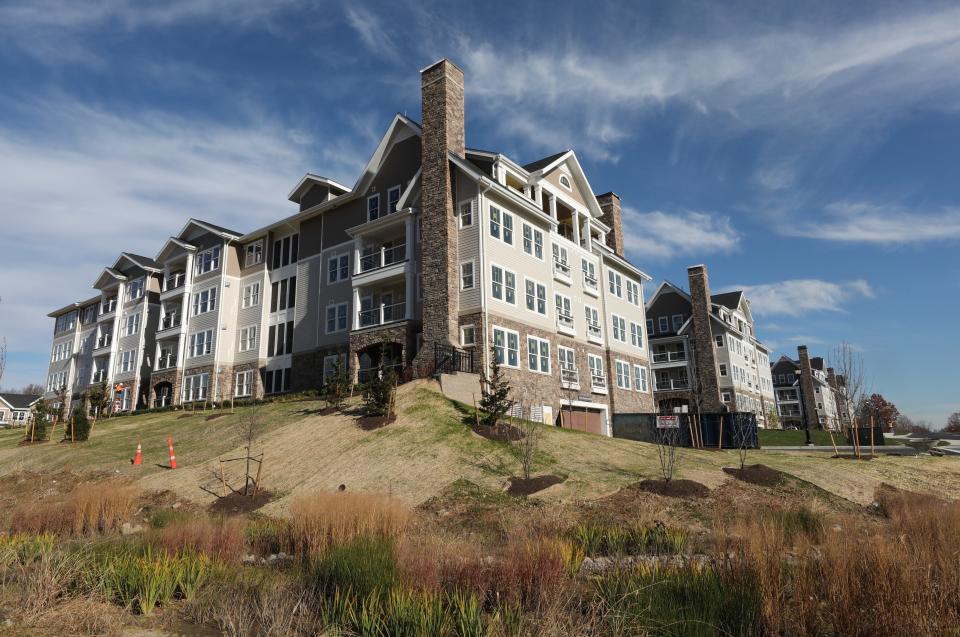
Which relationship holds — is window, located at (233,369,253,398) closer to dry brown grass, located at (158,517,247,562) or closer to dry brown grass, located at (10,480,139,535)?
dry brown grass, located at (10,480,139,535)

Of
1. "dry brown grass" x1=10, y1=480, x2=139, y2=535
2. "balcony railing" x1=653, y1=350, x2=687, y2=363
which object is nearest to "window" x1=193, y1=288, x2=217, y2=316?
"dry brown grass" x1=10, y1=480, x2=139, y2=535

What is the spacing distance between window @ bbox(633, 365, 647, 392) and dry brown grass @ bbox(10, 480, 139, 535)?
29.9m

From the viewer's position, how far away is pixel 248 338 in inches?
1577

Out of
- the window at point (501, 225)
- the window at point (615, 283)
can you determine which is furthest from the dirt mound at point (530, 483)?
the window at point (615, 283)

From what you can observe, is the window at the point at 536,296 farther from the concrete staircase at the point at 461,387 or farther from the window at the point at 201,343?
the window at the point at 201,343

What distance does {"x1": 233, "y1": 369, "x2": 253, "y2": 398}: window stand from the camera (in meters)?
38.7

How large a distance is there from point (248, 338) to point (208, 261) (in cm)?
734

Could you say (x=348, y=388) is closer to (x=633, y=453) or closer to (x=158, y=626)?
(x=633, y=453)

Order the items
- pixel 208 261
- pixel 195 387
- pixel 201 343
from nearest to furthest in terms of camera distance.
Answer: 1. pixel 195 387
2. pixel 201 343
3. pixel 208 261

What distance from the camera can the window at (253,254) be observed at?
135 feet

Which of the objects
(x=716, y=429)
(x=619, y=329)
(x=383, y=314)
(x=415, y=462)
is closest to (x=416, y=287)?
(x=383, y=314)

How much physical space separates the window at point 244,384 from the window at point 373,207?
13.8m

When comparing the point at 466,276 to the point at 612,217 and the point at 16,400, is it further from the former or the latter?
the point at 16,400

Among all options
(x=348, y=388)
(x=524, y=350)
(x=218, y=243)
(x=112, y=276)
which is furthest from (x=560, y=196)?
(x=112, y=276)
